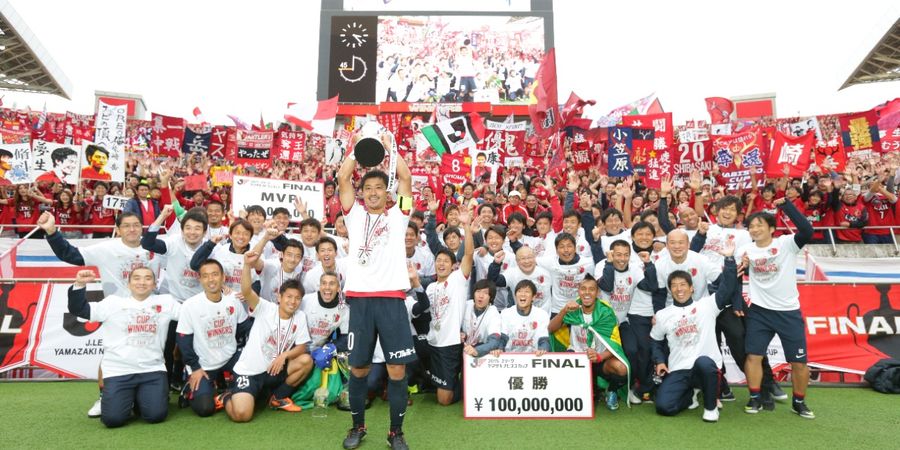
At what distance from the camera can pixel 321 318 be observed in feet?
19.4

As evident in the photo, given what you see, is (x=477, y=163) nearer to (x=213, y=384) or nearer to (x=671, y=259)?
(x=671, y=259)

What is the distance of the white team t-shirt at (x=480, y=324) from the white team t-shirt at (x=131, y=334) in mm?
3115

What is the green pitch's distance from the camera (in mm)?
4441

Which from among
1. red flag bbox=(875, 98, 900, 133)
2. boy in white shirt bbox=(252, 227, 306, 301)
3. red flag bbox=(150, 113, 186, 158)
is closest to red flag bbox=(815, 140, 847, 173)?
red flag bbox=(875, 98, 900, 133)

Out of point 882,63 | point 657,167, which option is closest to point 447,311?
point 657,167

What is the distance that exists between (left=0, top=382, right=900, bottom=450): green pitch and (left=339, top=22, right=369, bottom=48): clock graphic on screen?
2855 centimetres

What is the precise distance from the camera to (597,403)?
5809 millimetres

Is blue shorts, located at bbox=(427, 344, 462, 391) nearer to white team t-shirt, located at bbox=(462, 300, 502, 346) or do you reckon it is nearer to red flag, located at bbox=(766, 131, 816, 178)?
white team t-shirt, located at bbox=(462, 300, 502, 346)

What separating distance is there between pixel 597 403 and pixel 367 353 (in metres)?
2.94

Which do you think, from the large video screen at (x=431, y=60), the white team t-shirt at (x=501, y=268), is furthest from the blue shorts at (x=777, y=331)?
the large video screen at (x=431, y=60)

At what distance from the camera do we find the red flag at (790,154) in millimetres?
10289

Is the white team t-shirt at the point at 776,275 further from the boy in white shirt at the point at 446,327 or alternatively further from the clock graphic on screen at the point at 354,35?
the clock graphic on screen at the point at 354,35

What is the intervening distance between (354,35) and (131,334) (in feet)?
95.8

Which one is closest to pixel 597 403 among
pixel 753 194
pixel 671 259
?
pixel 671 259
